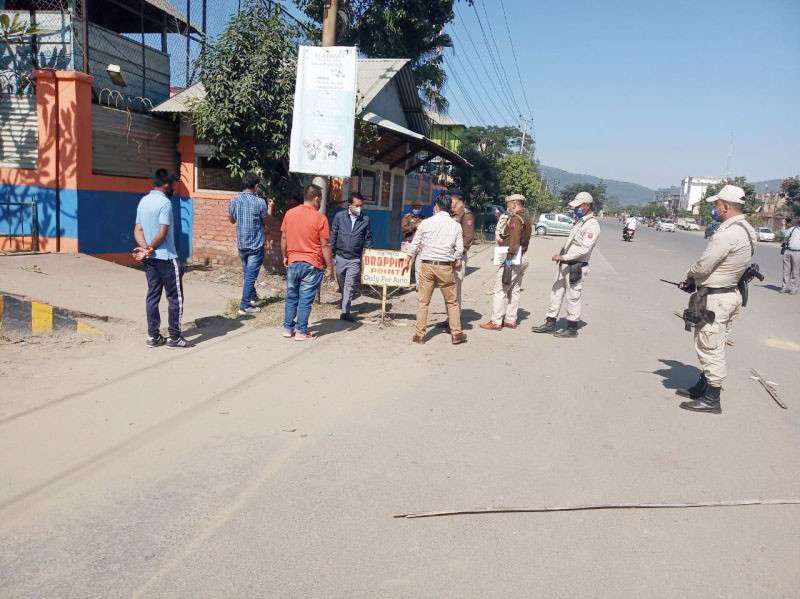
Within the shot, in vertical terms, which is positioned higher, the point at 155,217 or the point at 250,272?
the point at 155,217

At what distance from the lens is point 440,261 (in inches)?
277

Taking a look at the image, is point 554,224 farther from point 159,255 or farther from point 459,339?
point 159,255

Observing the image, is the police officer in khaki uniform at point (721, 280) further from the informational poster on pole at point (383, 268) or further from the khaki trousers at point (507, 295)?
the informational poster on pole at point (383, 268)

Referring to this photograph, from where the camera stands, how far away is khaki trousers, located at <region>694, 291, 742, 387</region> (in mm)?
5113

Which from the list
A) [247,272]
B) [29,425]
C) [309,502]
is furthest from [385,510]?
[247,272]

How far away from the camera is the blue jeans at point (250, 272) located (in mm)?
8195

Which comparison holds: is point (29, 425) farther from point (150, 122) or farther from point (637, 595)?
point (150, 122)

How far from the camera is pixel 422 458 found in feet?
13.2

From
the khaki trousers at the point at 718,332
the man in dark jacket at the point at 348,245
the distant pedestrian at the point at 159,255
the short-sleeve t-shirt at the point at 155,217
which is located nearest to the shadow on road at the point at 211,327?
the distant pedestrian at the point at 159,255

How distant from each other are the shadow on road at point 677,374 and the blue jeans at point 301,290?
393 centimetres

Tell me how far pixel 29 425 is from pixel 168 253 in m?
2.35

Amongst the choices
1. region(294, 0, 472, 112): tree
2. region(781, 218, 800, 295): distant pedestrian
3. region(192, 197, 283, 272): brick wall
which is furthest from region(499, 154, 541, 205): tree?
region(192, 197, 283, 272): brick wall

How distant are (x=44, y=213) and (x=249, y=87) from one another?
3.94 metres

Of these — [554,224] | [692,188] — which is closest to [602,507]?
[554,224]
